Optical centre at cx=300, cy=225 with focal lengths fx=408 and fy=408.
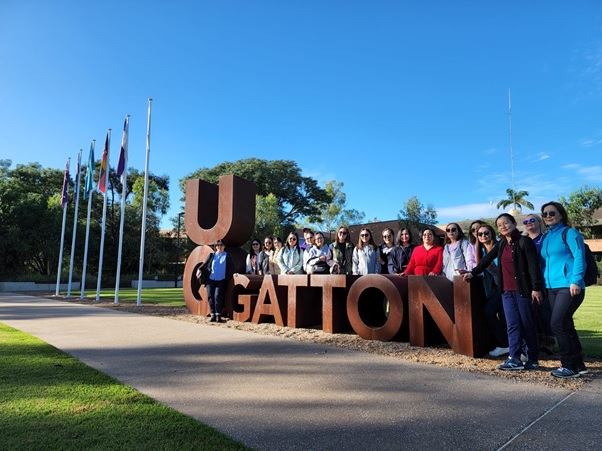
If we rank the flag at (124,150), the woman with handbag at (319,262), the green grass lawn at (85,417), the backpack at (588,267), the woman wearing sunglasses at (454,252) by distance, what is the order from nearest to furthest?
the green grass lawn at (85,417) → the backpack at (588,267) → the woman wearing sunglasses at (454,252) → the woman with handbag at (319,262) → the flag at (124,150)

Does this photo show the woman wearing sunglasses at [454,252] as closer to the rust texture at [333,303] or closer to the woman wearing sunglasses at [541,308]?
the woman wearing sunglasses at [541,308]

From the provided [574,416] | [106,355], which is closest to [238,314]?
[106,355]

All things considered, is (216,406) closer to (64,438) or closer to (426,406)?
(64,438)

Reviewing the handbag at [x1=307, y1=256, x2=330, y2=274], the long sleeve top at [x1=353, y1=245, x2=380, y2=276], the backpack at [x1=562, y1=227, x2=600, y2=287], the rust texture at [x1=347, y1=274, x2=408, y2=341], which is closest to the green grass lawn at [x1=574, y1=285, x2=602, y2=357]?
the backpack at [x1=562, y1=227, x2=600, y2=287]

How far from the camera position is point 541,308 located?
212 inches

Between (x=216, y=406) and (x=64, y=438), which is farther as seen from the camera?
(x=216, y=406)

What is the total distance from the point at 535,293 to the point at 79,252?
128 ft

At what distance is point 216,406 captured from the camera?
139 inches

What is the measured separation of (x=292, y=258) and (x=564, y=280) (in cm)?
551

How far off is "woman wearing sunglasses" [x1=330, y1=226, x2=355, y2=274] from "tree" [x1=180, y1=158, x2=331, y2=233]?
115 feet

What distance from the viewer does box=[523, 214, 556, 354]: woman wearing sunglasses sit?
16.3ft

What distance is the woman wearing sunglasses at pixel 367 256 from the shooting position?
7.89 metres

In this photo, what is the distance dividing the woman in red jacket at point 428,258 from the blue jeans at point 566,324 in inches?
86.1

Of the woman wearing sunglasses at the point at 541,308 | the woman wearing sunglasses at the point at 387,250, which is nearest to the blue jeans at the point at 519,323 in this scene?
the woman wearing sunglasses at the point at 541,308
